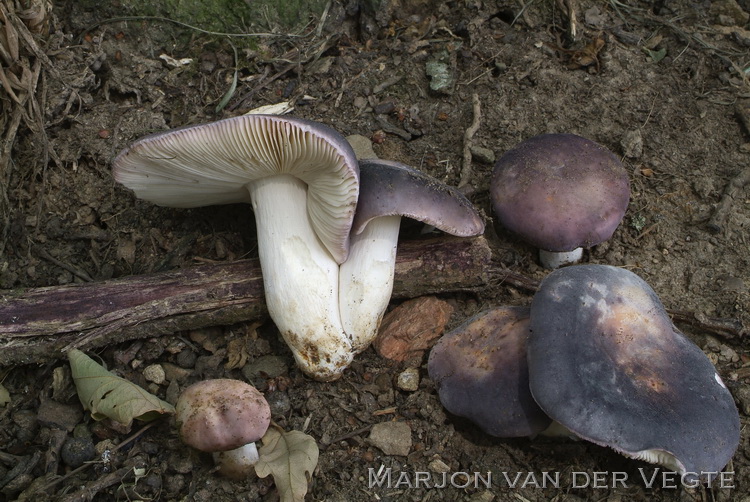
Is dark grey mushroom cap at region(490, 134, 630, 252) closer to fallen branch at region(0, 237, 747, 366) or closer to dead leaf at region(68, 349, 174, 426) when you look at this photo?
fallen branch at region(0, 237, 747, 366)

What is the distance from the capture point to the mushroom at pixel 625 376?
2275 mm

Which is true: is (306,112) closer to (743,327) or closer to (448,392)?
(448,392)

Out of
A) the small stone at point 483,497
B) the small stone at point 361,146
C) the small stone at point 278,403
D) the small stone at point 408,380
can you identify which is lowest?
the small stone at point 483,497

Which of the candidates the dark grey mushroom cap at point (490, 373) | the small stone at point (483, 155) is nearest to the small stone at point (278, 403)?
the dark grey mushroom cap at point (490, 373)

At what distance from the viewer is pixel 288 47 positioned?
4176 millimetres

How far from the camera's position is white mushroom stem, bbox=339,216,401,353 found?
3.05m

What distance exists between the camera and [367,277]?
9.98ft

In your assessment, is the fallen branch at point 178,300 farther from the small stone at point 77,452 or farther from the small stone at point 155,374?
the small stone at point 77,452

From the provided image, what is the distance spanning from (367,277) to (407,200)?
0.46 m

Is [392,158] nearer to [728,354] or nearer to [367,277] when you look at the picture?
[367,277]

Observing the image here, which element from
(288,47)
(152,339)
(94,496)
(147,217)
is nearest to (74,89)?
(147,217)

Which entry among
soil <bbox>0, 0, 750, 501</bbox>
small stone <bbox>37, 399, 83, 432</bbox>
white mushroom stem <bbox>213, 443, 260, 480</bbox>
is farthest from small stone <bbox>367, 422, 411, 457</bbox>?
small stone <bbox>37, 399, 83, 432</bbox>

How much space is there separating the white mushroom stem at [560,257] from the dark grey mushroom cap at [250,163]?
3.81ft

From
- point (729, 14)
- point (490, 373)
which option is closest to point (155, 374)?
point (490, 373)
